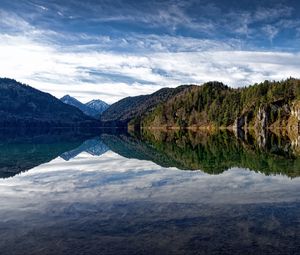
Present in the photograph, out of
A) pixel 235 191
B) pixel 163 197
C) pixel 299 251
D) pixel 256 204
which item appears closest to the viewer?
pixel 299 251

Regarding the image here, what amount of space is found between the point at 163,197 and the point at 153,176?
13424 millimetres

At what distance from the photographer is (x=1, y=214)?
27219 millimetres

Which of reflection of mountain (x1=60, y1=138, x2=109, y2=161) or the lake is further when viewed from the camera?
reflection of mountain (x1=60, y1=138, x2=109, y2=161)

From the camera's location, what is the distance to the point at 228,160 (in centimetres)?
6053

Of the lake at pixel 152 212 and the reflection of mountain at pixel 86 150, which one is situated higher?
the reflection of mountain at pixel 86 150

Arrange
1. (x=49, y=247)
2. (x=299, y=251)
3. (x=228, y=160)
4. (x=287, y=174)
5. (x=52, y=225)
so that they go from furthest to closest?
(x=228, y=160) < (x=287, y=174) < (x=52, y=225) < (x=49, y=247) < (x=299, y=251)

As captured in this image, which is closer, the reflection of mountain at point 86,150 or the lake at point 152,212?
the lake at point 152,212

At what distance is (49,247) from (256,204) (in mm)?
15819

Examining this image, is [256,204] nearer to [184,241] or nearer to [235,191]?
[235,191]

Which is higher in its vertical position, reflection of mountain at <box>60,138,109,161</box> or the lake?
reflection of mountain at <box>60,138,109,161</box>

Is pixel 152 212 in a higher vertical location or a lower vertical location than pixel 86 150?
lower

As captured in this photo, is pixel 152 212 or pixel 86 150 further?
pixel 86 150

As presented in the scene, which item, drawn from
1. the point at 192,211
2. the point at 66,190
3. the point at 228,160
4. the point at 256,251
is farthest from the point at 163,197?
the point at 228,160

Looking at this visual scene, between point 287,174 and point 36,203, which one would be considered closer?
point 36,203
